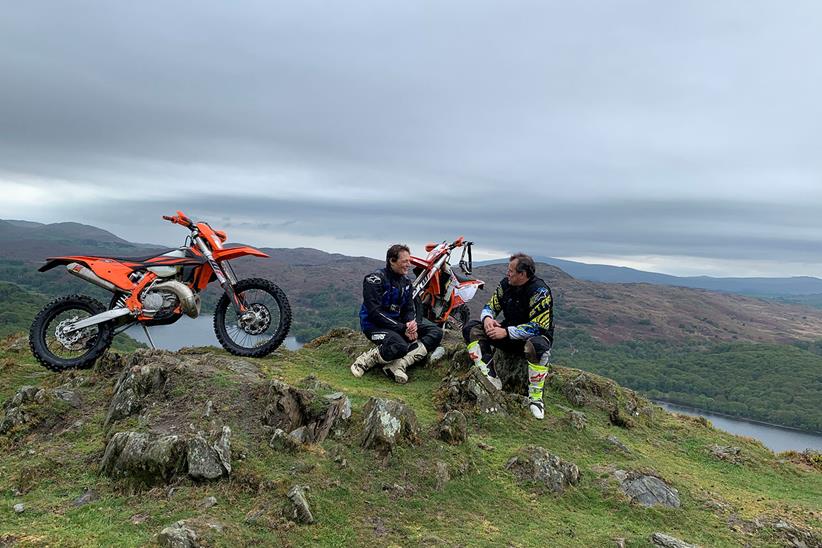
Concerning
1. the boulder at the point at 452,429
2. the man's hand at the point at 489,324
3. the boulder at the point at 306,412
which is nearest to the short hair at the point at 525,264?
the man's hand at the point at 489,324

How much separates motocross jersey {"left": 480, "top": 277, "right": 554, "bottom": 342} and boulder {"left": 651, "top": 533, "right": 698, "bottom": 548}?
3.69 metres

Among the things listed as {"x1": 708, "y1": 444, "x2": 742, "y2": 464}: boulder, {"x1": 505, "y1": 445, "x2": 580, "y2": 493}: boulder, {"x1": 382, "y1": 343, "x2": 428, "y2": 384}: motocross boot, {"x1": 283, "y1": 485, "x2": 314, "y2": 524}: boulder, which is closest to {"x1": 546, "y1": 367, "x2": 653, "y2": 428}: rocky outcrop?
{"x1": 708, "y1": 444, "x2": 742, "y2": 464}: boulder

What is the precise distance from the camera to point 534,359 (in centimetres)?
862

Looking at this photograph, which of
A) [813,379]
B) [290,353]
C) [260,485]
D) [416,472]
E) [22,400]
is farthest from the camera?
[813,379]

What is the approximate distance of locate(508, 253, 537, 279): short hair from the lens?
28.3 ft

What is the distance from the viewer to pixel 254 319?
31.5ft

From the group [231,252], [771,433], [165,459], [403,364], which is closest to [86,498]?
[165,459]

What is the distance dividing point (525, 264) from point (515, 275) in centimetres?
27

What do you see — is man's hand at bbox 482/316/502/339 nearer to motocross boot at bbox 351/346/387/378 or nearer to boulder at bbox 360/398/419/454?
motocross boot at bbox 351/346/387/378

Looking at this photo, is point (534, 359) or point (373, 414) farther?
point (534, 359)

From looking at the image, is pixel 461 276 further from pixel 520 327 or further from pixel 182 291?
pixel 182 291

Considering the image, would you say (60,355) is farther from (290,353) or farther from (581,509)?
(581,509)

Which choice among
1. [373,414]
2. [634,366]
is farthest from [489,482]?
[634,366]

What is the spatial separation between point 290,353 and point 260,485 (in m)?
5.82
